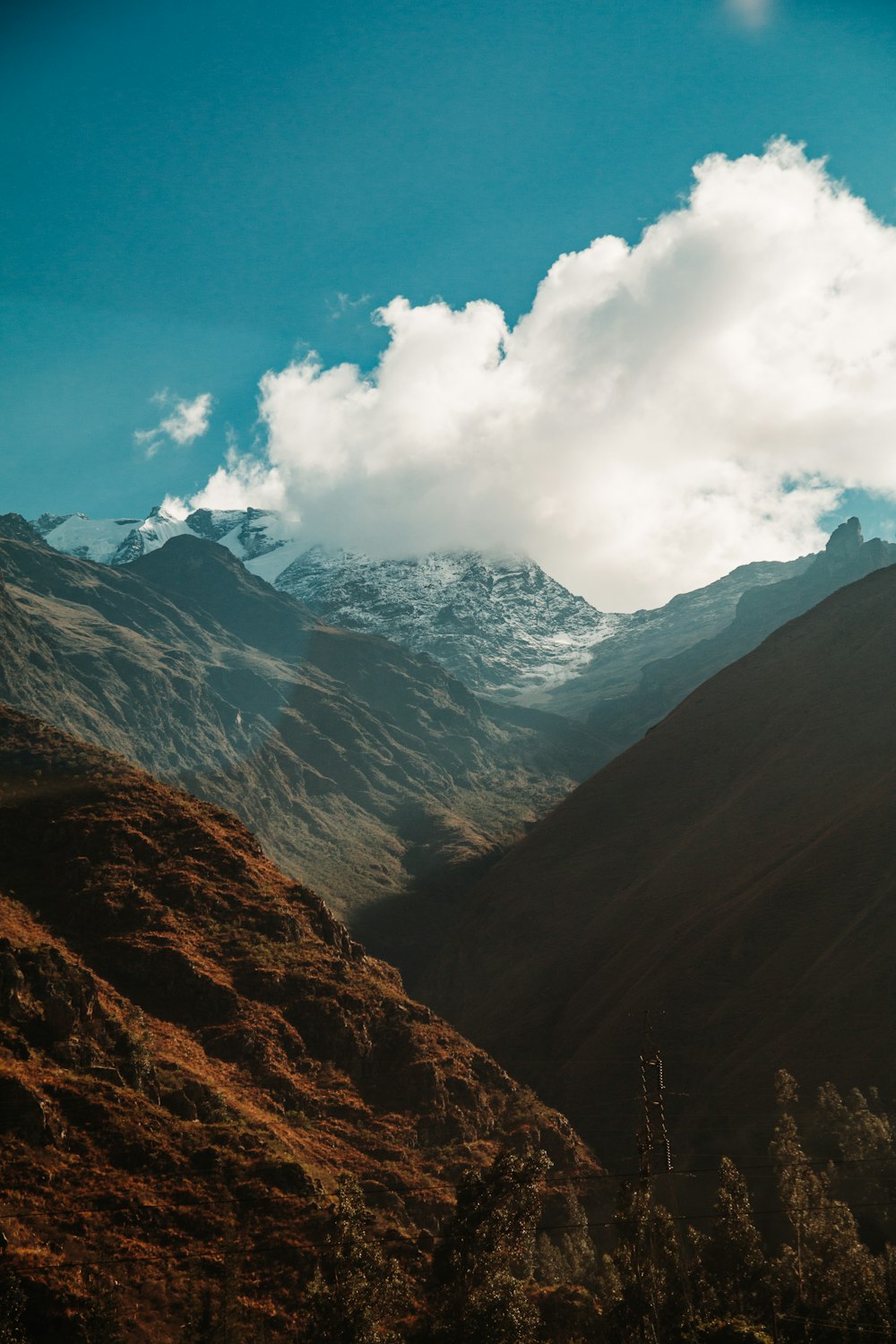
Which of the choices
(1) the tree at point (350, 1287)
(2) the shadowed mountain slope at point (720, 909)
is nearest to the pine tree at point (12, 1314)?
(1) the tree at point (350, 1287)

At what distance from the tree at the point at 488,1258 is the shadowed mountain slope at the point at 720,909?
1127cm

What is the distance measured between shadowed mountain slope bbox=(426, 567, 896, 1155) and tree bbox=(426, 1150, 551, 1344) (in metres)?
11.3

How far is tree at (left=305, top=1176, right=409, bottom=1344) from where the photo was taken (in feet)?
87.4

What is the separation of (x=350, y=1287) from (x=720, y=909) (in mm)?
59088

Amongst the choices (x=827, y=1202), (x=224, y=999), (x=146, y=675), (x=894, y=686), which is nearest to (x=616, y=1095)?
(x=827, y=1202)

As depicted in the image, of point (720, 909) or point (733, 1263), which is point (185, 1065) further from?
point (720, 909)

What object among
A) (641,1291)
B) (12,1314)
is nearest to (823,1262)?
(641,1291)

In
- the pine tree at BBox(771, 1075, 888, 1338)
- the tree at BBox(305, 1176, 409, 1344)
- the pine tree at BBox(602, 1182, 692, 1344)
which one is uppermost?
the tree at BBox(305, 1176, 409, 1344)

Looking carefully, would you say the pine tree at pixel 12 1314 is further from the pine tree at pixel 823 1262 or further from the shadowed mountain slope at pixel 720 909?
the pine tree at pixel 823 1262

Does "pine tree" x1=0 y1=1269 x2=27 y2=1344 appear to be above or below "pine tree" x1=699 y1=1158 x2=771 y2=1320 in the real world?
above

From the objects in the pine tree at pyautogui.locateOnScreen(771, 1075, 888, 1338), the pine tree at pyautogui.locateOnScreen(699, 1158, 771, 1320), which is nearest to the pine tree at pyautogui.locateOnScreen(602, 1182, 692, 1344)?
the pine tree at pyautogui.locateOnScreen(699, 1158, 771, 1320)

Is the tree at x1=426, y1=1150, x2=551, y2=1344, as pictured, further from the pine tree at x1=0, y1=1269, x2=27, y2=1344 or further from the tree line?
the pine tree at x1=0, y1=1269, x2=27, y2=1344

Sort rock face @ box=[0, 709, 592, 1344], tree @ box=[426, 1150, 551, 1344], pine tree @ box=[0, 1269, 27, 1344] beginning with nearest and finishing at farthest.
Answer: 1. pine tree @ box=[0, 1269, 27, 1344]
2. tree @ box=[426, 1150, 551, 1344]
3. rock face @ box=[0, 709, 592, 1344]

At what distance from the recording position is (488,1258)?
30312mm
